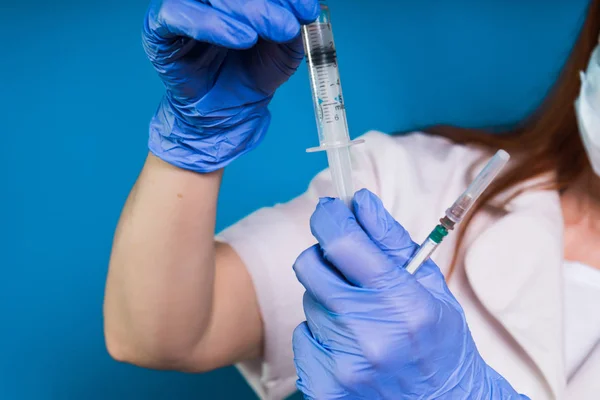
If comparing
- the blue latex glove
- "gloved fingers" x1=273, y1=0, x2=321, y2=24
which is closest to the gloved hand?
"gloved fingers" x1=273, y1=0, x2=321, y2=24

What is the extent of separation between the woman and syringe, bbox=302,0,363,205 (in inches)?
1.1

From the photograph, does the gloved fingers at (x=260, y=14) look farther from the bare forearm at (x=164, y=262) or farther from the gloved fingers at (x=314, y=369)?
the gloved fingers at (x=314, y=369)

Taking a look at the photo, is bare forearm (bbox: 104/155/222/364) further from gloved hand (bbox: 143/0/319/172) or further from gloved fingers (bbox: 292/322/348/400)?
gloved fingers (bbox: 292/322/348/400)

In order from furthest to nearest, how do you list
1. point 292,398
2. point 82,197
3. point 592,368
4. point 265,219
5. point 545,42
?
1. point 545,42
2. point 292,398
3. point 82,197
4. point 265,219
5. point 592,368

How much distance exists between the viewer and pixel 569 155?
939 mm

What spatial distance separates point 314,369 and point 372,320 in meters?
0.09

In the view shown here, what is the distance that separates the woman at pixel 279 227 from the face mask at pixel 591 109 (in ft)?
0.42

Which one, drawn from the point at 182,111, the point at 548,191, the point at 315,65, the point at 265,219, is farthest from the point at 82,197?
the point at 548,191

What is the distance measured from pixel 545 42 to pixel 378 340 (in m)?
1.01

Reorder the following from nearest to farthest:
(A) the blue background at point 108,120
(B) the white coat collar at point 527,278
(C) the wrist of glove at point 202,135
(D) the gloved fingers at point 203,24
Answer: (D) the gloved fingers at point 203,24
(C) the wrist of glove at point 202,135
(B) the white coat collar at point 527,278
(A) the blue background at point 108,120

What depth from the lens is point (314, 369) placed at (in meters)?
0.59

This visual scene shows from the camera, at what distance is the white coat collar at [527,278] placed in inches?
29.9

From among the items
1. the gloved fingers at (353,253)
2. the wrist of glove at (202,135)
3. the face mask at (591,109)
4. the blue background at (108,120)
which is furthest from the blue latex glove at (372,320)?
the blue background at (108,120)

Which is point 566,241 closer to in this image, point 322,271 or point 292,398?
point 322,271
